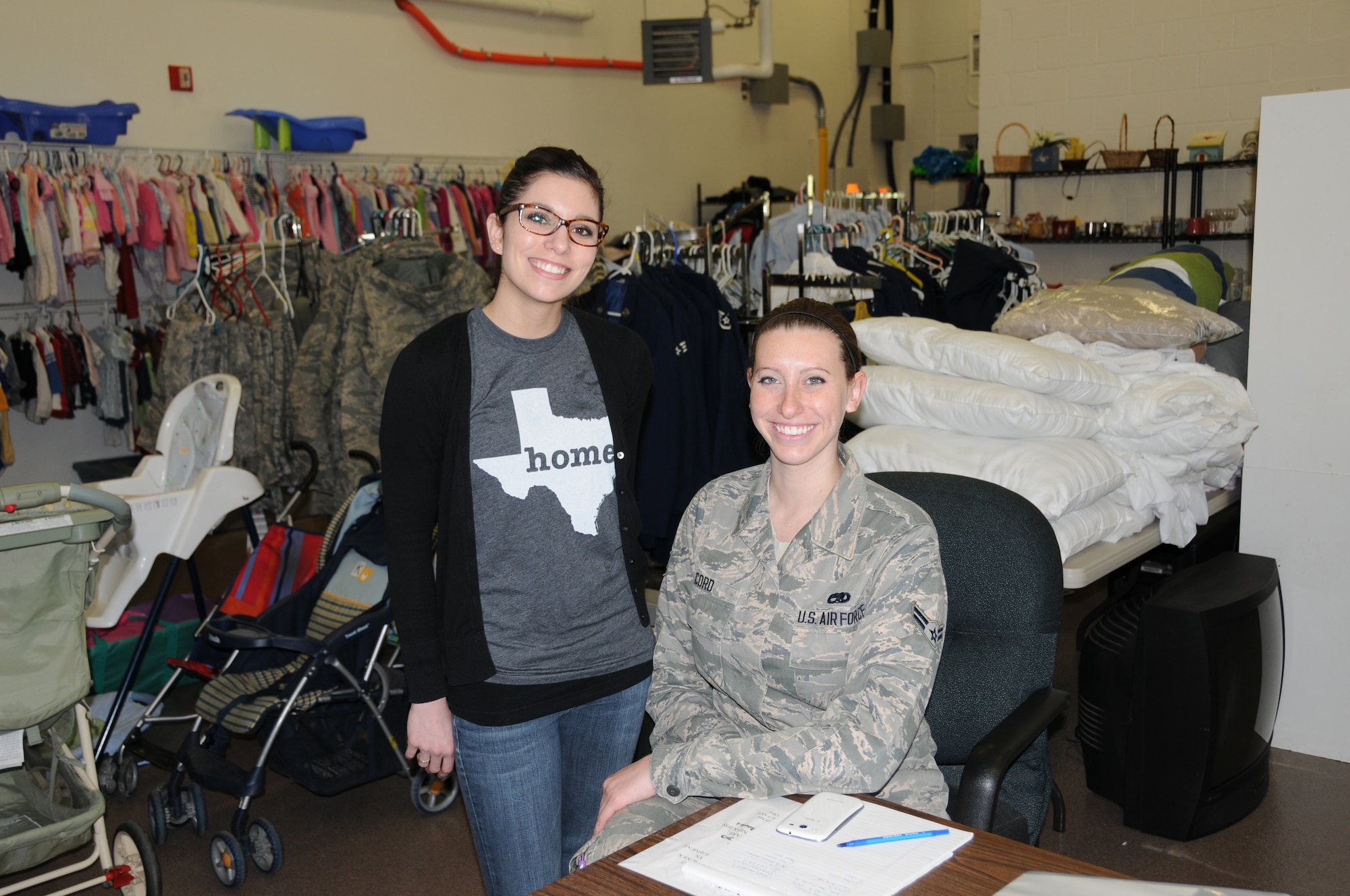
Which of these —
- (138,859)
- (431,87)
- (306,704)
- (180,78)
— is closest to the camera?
(138,859)

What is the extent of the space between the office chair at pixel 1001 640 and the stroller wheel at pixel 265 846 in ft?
5.91

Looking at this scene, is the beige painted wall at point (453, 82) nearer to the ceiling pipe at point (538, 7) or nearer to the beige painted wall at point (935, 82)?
the ceiling pipe at point (538, 7)

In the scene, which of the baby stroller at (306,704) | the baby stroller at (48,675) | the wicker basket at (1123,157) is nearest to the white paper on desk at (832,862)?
the baby stroller at (48,675)

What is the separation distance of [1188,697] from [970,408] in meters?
0.89

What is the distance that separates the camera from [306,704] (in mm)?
2963

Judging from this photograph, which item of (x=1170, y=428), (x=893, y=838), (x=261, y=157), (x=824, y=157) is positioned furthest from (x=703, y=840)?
(x=824, y=157)

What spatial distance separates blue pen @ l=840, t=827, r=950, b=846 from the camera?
128 cm

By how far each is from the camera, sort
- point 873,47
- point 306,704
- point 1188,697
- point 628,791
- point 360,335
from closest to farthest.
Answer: point 628,791 → point 1188,697 → point 306,704 → point 360,335 → point 873,47

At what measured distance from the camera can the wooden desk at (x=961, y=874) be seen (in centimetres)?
119

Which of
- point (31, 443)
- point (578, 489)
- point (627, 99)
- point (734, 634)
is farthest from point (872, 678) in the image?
point (627, 99)

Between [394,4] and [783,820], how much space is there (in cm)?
650

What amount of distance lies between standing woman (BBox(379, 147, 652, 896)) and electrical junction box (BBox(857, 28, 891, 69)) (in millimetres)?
8961

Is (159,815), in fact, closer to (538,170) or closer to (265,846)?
(265,846)

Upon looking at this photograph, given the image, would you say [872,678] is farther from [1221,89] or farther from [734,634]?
[1221,89]
